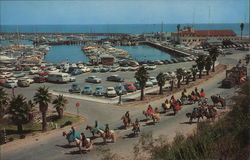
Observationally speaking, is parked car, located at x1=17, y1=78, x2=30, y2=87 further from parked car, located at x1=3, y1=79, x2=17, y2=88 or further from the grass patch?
the grass patch

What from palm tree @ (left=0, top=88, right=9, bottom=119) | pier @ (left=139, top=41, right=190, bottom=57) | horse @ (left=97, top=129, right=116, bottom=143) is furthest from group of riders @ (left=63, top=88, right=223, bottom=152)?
pier @ (left=139, top=41, right=190, bottom=57)

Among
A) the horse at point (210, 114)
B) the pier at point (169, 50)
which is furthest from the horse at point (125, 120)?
the pier at point (169, 50)

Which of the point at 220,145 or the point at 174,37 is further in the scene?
the point at 174,37

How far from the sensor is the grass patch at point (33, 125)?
977 inches

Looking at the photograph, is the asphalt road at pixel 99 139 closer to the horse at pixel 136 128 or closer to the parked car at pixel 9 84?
the horse at pixel 136 128

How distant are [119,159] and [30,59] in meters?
67.6

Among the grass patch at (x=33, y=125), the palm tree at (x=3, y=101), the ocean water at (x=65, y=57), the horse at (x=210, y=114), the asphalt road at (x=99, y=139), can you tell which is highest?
the palm tree at (x=3, y=101)

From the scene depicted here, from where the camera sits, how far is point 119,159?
18109 mm

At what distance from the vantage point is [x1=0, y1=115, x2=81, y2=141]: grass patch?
24.8 metres

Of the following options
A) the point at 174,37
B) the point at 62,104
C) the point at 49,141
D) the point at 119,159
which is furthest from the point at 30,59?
the point at 174,37

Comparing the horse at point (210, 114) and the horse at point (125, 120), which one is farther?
the horse at point (125, 120)

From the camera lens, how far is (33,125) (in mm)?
27469

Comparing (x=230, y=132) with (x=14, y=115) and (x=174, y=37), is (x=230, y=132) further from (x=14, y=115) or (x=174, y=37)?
(x=174, y=37)

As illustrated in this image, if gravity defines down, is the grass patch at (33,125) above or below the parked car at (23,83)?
below
